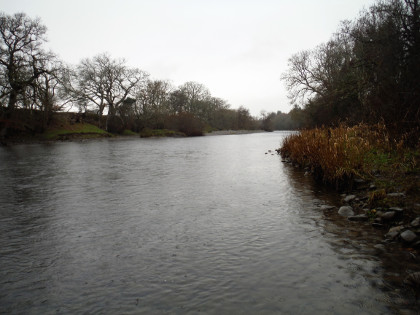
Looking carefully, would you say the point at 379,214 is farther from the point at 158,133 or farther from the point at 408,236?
the point at 158,133

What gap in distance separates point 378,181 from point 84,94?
54616 mm

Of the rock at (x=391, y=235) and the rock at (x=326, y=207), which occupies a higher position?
the rock at (x=391, y=235)

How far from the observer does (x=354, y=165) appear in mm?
9664

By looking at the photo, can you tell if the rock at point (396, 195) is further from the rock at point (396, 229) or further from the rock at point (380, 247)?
the rock at point (380, 247)

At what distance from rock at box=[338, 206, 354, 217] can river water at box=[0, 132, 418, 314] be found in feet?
0.70

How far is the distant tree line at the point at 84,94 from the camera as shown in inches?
1453

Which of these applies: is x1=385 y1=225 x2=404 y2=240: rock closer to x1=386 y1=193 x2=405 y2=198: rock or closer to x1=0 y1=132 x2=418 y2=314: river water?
x1=0 y1=132 x2=418 y2=314: river water

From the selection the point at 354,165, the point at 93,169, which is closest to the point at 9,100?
the point at 93,169

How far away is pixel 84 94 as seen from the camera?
55000mm

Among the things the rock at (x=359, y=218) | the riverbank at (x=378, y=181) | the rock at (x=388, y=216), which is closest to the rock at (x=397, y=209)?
the riverbank at (x=378, y=181)

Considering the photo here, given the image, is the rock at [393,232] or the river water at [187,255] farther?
the rock at [393,232]

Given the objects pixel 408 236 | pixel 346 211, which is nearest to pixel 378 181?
pixel 346 211

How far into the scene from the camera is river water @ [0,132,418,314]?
149 inches

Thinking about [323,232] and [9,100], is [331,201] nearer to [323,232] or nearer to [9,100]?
[323,232]
